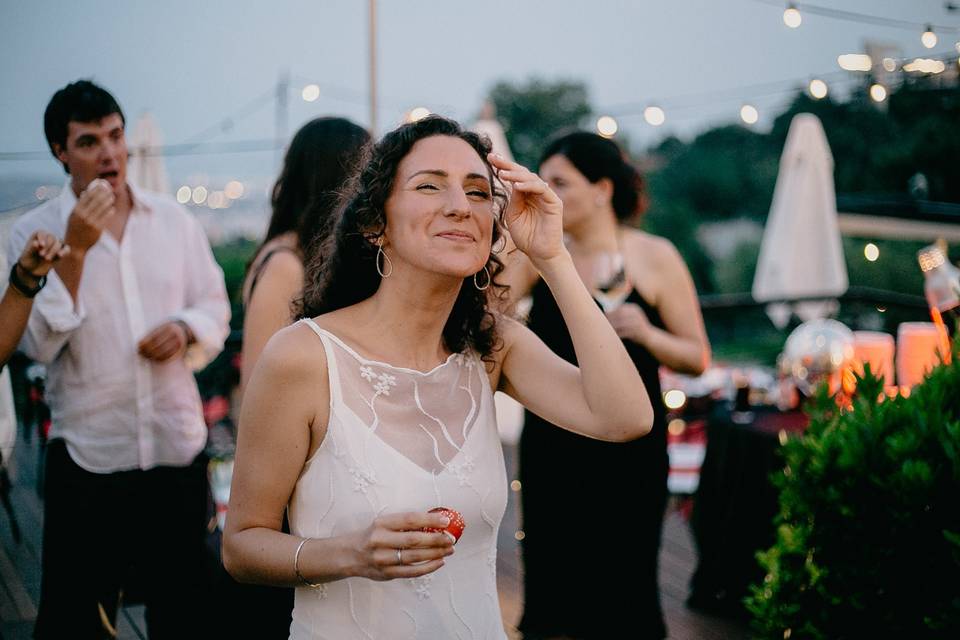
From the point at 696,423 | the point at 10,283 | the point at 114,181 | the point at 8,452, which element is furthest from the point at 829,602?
the point at 696,423

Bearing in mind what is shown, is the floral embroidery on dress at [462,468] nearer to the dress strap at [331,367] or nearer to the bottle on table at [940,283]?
the dress strap at [331,367]

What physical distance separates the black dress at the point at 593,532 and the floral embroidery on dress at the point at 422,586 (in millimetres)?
1310

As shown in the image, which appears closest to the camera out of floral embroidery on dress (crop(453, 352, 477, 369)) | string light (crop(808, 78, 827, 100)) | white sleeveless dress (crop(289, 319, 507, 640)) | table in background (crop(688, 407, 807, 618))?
white sleeveless dress (crop(289, 319, 507, 640))

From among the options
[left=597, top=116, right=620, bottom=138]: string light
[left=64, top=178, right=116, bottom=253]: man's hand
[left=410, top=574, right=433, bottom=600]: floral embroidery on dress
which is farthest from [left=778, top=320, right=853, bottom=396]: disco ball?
[left=597, top=116, right=620, bottom=138]: string light

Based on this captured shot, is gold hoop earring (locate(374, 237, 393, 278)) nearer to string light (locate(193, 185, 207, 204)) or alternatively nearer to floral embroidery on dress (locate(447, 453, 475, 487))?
floral embroidery on dress (locate(447, 453, 475, 487))

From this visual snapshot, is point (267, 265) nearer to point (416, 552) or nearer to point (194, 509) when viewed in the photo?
point (194, 509)

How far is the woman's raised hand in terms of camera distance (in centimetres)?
135

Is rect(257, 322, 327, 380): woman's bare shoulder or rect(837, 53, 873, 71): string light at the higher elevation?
rect(837, 53, 873, 71): string light

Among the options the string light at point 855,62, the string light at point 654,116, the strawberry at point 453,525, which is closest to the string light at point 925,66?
the string light at point 855,62

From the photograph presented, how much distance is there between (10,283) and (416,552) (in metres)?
1.52

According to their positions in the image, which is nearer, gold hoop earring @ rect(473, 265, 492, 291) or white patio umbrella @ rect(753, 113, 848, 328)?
gold hoop earring @ rect(473, 265, 492, 291)

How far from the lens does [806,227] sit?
8.66m

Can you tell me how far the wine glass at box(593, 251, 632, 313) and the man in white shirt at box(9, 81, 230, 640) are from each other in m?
1.28

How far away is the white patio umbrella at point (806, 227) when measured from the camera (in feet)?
28.0
